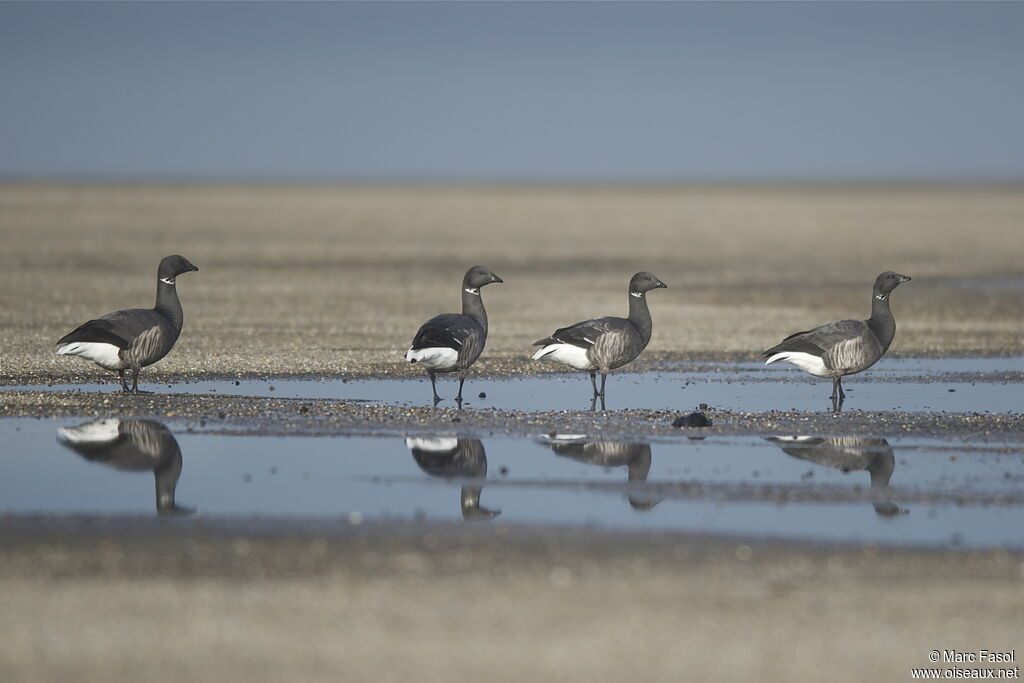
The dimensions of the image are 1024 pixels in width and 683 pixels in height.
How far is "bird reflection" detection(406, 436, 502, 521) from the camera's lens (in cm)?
1209

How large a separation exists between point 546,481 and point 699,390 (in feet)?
24.7

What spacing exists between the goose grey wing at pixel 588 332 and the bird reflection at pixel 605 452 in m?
3.12

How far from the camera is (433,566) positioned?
33.5 feet

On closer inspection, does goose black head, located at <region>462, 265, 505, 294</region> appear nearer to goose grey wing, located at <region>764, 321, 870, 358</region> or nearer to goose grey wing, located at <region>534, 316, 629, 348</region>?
goose grey wing, located at <region>534, 316, 629, 348</region>

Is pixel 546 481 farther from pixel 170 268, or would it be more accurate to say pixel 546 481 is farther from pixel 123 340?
pixel 170 268

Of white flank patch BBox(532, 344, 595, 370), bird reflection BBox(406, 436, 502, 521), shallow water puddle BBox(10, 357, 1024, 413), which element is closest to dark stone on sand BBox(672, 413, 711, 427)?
shallow water puddle BBox(10, 357, 1024, 413)

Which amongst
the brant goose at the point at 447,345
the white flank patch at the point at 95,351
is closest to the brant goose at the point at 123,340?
the white flank patch at the point at 95,351

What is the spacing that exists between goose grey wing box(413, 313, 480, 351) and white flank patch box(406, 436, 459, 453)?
2.68 metres

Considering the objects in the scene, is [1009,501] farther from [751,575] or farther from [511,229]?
[511,229]

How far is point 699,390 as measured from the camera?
20.3 m

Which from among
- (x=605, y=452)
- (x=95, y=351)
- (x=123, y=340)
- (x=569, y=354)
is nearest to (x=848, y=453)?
(x=605, y=452)

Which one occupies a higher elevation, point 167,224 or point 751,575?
point 167,224

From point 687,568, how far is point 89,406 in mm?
9779

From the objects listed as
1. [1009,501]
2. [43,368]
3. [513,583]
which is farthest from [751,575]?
[43,368]
